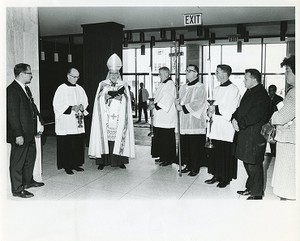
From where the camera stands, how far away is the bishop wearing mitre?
484 centimetres

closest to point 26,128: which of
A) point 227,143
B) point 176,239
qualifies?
point 176,239

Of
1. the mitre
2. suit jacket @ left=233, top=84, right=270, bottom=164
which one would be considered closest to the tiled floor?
suit jacket @ left=233, top=84, right=270, bottom=164

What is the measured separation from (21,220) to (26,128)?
1180 mm

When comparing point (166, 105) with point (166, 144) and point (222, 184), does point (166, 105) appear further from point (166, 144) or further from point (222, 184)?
point (222, 184)

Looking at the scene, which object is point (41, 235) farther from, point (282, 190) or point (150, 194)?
point (282, 190)

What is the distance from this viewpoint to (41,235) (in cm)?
255

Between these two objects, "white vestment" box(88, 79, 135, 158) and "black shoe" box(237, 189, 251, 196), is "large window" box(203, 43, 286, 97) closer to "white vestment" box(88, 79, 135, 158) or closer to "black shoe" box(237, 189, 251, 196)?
"white vestment" box(88, 79, 135, 158)

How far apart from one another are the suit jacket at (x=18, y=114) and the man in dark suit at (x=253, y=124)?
7.08ft

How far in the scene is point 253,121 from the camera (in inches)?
133

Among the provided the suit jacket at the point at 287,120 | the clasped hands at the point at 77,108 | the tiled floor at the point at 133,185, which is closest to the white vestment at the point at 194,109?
the tiled floor at the point at 133,185

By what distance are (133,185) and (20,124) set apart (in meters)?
1.51

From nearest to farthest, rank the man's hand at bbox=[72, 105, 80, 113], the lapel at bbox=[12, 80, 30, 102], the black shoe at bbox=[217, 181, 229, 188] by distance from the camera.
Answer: the lapel at bbox=[12, 80, 30, 102] < the black shoe at bbox=[217, 181, 229, 188] < the man's hand at bbox=[72, 105, 80, 113]

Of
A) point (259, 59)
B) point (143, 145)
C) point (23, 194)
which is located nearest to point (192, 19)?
point (23, 194)

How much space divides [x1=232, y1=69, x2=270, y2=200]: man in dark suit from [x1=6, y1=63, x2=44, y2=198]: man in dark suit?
2163 millimetres
